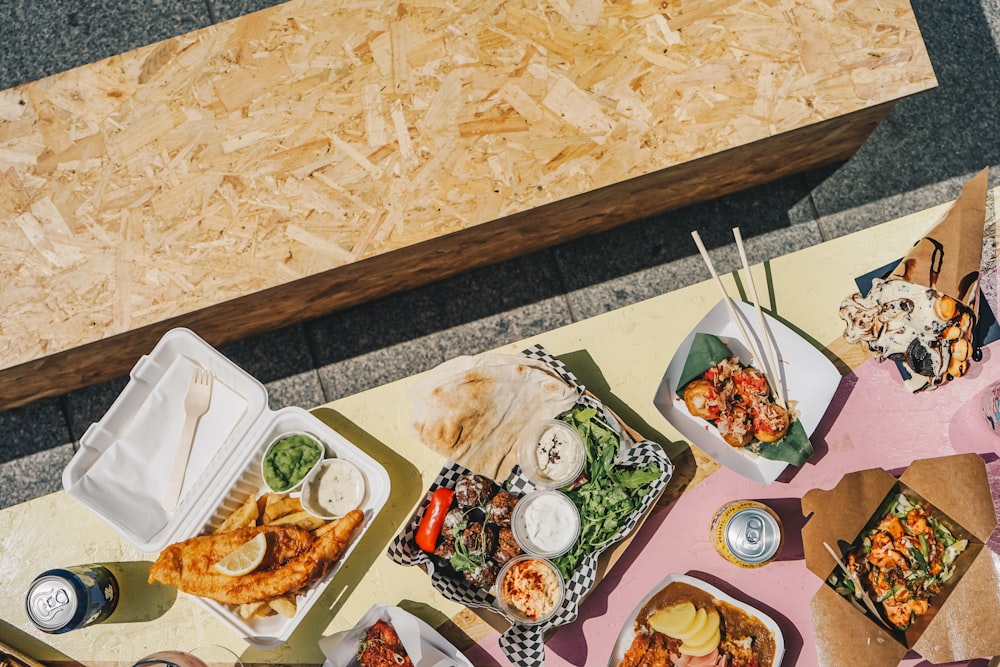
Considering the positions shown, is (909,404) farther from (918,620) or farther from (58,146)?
(58,146)

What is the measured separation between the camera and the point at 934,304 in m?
1.99

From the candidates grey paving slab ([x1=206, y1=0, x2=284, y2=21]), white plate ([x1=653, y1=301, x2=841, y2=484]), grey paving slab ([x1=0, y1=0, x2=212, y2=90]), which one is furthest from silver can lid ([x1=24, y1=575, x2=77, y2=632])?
grey paving slab ([x1=206, y1=0, x2=284, y2=21])

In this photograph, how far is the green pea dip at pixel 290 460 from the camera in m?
2.11

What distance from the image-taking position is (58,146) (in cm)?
220

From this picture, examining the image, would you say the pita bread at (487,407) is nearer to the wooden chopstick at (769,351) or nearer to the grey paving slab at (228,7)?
the wooden chopstick at (769,351)

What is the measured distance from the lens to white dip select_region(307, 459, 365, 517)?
212cm

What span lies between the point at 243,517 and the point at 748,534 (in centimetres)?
150

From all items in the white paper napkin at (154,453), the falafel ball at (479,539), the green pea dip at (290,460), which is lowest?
the falafel ball at (479,539)

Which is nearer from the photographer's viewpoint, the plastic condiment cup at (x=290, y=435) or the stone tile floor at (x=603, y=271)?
the plastic condiment cup at (x=290, y=435)

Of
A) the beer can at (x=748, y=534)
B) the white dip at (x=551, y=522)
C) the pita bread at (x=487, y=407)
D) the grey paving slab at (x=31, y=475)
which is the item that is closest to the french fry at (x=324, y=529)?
the pita bread at (x=487, y=407)

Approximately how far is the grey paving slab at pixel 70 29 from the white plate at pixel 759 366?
2718mm

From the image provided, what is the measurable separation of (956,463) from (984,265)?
67 centimetres

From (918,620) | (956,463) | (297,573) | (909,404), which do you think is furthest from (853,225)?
(297,573)

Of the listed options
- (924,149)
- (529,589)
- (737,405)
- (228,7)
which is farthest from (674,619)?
(228,7)
